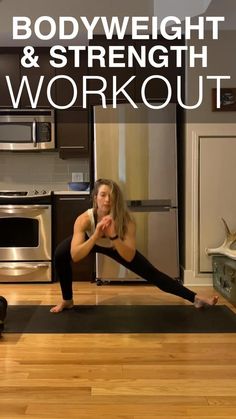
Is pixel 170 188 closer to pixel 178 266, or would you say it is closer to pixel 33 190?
pixel 178 266

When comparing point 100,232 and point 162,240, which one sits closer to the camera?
point 100,232

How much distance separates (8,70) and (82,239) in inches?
88.9

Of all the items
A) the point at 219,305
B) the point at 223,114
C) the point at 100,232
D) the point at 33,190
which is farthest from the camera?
the point at 33,190

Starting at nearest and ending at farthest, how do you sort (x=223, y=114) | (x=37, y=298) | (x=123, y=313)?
(x=123, y=313) < (x=37, y=298) < (x=223, y=114)

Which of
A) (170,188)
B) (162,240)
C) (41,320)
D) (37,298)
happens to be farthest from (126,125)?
(41,320)

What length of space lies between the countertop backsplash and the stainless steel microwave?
328 millimetres

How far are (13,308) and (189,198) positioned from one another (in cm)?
182

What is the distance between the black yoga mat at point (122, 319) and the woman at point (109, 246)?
0.38 feet

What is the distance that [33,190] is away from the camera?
4.66m

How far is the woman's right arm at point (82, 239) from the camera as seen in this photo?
2838 mm

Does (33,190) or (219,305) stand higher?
(33,190)

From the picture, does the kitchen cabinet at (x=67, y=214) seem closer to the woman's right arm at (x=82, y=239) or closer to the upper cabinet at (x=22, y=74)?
the upper cabinet at (x=22, y=74)

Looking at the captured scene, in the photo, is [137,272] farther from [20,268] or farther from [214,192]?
[20,268]

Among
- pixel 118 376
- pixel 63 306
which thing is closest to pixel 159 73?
pixel 63 306
